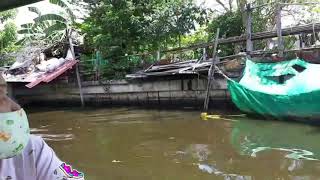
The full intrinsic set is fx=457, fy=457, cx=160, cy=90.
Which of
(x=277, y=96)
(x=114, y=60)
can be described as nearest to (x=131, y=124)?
(x=277, y=96)

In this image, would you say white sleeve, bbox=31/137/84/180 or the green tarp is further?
the green tarp

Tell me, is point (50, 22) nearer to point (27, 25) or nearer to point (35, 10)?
point (35, 10)

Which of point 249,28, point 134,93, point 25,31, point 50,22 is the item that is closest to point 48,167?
point 249,28

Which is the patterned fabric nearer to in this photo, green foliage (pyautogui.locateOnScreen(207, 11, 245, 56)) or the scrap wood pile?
the scrap wood pile

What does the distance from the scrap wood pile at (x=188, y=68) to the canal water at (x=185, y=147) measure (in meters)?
1.32

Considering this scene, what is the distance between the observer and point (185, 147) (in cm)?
890

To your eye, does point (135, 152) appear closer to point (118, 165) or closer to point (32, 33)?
point (118, 165)

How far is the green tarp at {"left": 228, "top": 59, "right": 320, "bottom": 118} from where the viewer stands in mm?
9938

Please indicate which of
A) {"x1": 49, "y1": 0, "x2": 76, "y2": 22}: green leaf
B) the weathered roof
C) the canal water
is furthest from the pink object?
the weathered roof

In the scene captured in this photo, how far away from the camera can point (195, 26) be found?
16500 mm

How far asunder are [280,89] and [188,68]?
3724 mm

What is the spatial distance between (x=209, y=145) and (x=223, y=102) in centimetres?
488

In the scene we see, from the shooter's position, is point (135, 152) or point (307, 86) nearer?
point (135, 152)

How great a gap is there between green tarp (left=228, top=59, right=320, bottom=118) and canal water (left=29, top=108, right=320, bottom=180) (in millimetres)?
333
